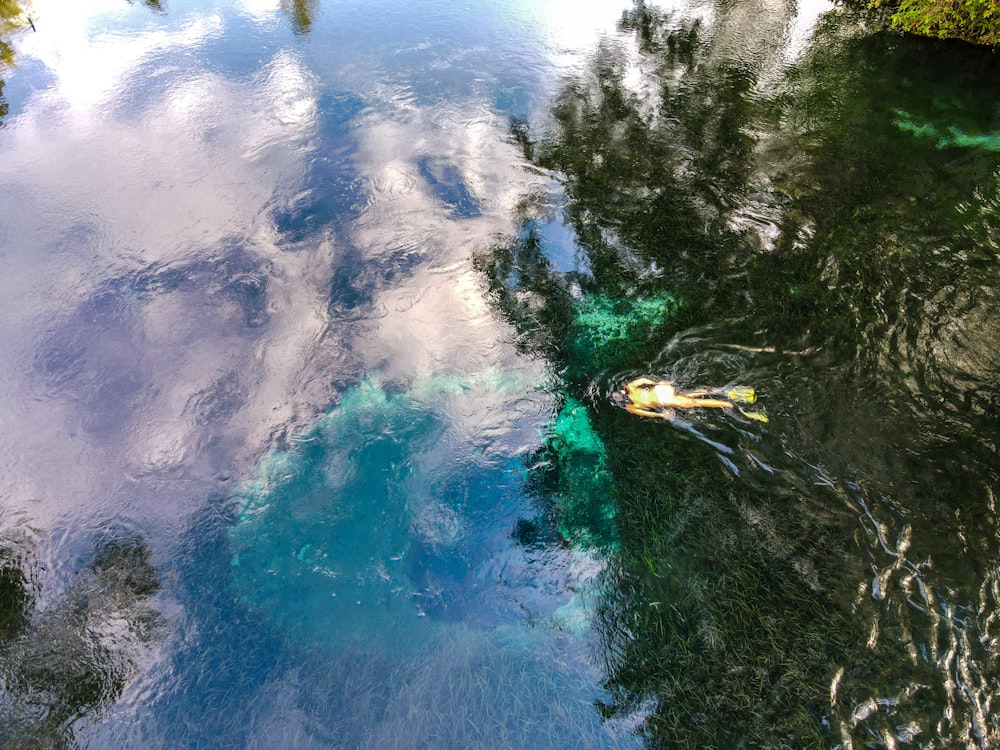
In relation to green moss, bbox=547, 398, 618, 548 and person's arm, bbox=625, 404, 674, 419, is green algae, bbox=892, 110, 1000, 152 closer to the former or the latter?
person's arm, bbox=625, 404, 674, 419

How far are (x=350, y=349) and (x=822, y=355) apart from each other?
234 inches

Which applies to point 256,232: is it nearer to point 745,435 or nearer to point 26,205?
point 26,205

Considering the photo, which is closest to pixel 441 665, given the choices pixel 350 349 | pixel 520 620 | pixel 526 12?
pixel 520 620

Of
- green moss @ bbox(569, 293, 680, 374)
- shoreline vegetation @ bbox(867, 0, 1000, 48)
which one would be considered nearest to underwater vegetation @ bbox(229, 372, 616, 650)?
green moss @ bbox(569, 293, 680, 374)

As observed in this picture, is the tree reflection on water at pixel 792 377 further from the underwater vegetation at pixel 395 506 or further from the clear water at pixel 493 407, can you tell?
the underwater vegetation at pixel 395 506

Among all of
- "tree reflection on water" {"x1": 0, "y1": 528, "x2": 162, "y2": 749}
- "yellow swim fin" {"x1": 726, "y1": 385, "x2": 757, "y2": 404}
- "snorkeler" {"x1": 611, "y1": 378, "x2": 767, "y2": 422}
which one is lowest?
"tree reflection on water" {"x1": 0, "y1": 528, "x2": 162, "y2": 749}

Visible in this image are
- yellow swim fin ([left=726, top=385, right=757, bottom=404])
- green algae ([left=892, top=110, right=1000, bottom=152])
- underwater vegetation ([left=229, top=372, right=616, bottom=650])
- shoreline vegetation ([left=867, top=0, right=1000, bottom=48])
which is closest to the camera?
underwater vegetation ([left=229, top=372, right=616, bottom=650])

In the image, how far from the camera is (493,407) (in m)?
6.88

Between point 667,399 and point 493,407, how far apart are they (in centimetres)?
204

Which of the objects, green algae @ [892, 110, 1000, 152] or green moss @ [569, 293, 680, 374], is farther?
green algae @ [892, 110, 1000, 152]

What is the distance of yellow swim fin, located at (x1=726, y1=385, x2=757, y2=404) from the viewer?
21.6 feet

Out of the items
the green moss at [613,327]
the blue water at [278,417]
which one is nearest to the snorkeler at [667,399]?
the green moss at [613,327]

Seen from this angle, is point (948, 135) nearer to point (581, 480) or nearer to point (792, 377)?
point (792, 377)

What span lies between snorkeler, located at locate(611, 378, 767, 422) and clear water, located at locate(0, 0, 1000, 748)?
19cm
